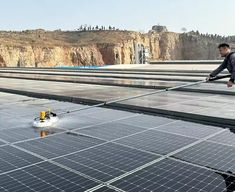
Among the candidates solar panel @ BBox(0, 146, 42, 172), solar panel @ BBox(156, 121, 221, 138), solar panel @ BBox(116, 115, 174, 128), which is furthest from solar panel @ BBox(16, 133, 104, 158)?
solar panel @ BBox(156, 121, 221, 138)

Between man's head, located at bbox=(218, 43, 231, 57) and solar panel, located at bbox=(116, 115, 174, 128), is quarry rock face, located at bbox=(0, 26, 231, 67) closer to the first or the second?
solar panel, located at bbox=(116, 115, 174, 128)

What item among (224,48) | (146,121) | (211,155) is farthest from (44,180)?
(224,48)

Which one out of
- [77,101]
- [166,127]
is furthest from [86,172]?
[77,101]

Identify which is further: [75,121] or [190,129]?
[75,121]

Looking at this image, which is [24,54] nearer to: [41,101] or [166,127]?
[41,101]

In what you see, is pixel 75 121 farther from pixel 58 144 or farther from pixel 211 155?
pixel 211 155

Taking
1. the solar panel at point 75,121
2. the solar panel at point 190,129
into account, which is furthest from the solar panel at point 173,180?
the solar panel at point 75,121
